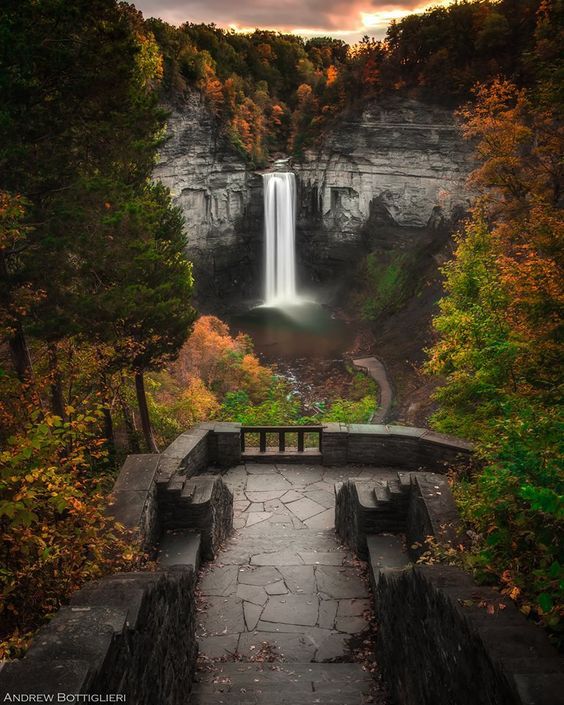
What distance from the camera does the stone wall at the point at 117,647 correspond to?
2975 mm

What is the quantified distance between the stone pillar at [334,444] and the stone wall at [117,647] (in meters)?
6.17

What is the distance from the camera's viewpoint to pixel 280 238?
47062mm

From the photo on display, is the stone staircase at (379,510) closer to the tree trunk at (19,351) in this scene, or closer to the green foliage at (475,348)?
the green foliage at (475,348)

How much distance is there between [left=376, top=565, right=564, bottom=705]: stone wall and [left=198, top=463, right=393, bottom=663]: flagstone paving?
1.33 metres

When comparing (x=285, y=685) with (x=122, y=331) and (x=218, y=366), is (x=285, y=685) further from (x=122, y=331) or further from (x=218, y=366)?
(x=218, y=366)

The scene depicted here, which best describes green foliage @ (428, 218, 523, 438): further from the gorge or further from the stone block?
the gorge

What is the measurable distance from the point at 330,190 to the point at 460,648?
147 feet

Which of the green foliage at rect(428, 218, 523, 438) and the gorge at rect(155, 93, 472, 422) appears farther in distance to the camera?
the gorge at rect(155, 93, 472, 422)

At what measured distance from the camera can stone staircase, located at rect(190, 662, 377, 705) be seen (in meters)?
5.27

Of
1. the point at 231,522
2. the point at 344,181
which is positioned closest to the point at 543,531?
the point at 231,522

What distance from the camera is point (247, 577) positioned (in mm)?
7801

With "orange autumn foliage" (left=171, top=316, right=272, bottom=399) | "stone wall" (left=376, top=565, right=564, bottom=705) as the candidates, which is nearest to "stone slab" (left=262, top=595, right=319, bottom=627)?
"stone wall" (left=376, top=565, right=564, bottom=705)

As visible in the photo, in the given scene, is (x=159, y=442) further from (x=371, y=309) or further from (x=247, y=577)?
(x=371, y=309)

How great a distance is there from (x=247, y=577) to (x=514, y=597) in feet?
16.5
